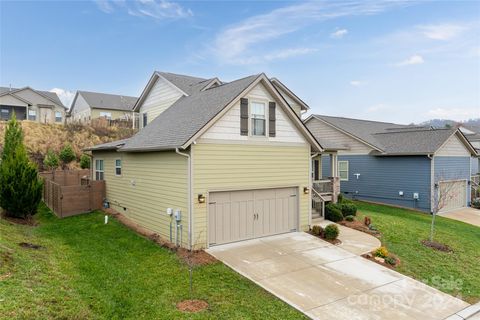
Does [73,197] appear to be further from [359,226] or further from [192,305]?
[359,226]

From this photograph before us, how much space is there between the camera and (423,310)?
767 centimetres

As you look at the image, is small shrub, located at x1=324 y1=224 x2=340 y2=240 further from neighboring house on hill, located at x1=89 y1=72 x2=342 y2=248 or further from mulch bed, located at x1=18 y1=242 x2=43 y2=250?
mulch bed, located at x1=18 y1=242 x2=43 y2=250

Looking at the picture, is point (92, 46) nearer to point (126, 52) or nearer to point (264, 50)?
point (126, 52)

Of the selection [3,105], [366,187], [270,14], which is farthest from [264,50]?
[3,105]

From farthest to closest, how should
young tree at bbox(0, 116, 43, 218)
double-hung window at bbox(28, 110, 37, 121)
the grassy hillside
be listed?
double-hung window at bbox(28, 110, 37, 121)
the grassy hillside
young tree at bbox(0, 116, 43, 218)

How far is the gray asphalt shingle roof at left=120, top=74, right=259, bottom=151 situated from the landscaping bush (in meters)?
7.93

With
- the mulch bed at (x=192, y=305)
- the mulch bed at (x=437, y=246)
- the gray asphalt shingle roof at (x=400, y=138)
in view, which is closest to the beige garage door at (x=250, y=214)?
the mulch bed at (x=192, y=305)

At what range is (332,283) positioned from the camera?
346 inches

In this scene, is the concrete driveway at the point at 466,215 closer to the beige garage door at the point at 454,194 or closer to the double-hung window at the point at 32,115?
the beige garage door at the point at 454,194

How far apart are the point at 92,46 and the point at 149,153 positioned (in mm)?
15513

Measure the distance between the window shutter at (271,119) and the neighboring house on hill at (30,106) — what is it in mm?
40046

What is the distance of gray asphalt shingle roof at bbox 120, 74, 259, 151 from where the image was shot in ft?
37.1

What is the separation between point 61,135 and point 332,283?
33.4m

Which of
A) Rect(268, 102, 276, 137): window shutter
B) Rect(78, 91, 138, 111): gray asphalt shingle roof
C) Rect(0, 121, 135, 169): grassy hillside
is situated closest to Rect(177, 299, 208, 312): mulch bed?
Rect(268, 102, 276, 137): window shutter
